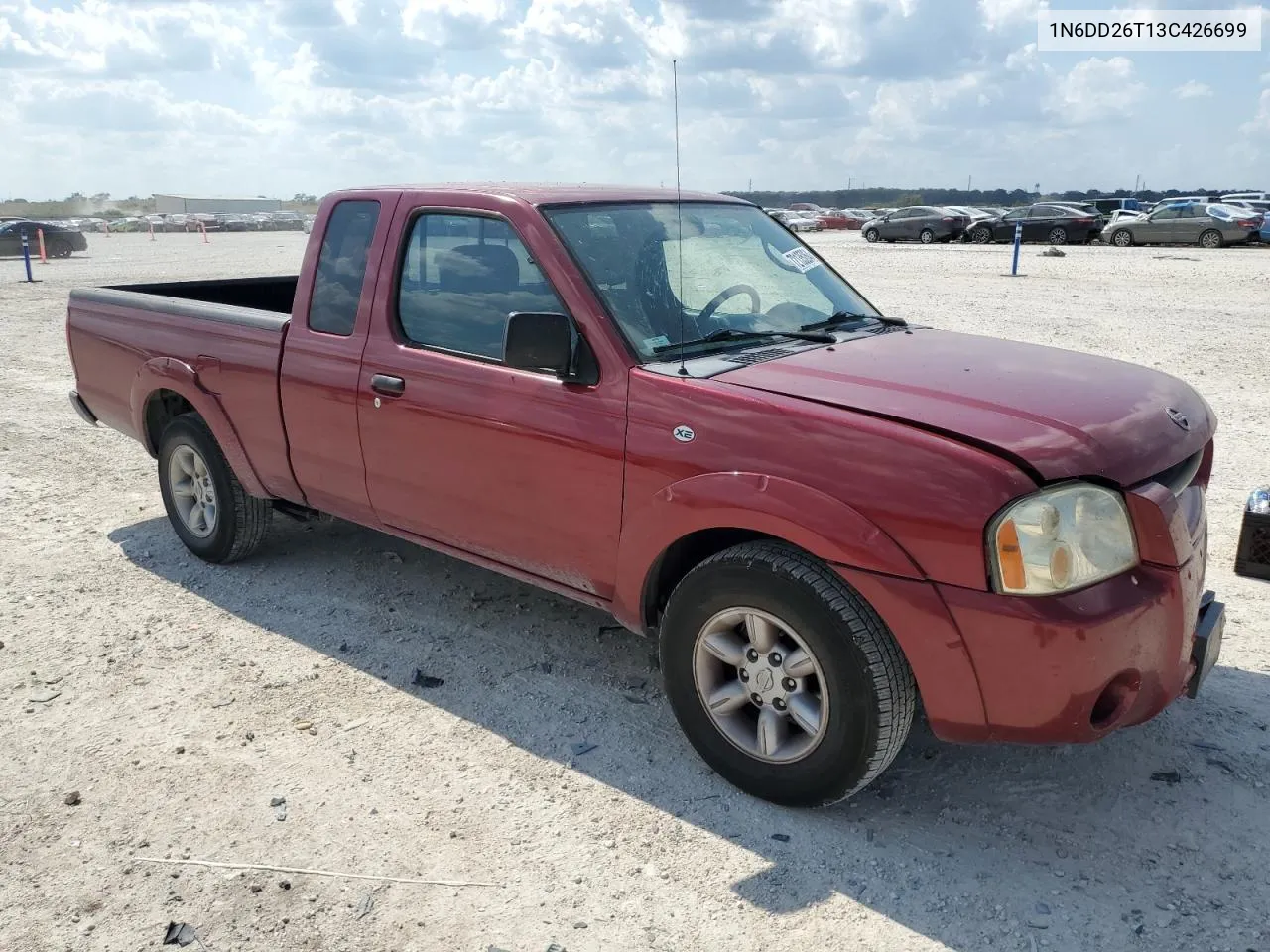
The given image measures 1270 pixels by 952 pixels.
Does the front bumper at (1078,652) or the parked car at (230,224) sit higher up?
the parked car at (230,224)

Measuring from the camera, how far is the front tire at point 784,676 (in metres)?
3.11

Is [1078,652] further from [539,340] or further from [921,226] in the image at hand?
[921,226]

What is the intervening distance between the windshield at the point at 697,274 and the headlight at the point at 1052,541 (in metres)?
1.36

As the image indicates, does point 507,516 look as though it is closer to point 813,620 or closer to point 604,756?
point 604,756

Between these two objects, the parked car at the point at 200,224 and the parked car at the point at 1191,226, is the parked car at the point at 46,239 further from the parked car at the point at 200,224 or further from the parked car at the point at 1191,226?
the parked car at the point at 1191,226

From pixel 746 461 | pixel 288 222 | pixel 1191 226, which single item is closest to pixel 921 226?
pixel 1191 226

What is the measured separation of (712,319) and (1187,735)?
2289 mm

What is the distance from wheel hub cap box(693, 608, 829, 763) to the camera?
328cm

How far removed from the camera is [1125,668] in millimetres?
2953

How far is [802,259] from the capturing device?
466cm

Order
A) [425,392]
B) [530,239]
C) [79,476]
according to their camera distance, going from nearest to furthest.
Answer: [530,239]
[425,392]
[79,476]

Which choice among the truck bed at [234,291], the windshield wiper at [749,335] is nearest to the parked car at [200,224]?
the truck bed at [234,291]

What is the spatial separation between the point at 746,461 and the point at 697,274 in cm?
118

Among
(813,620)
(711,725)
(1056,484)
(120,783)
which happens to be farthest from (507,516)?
(1056,484)
